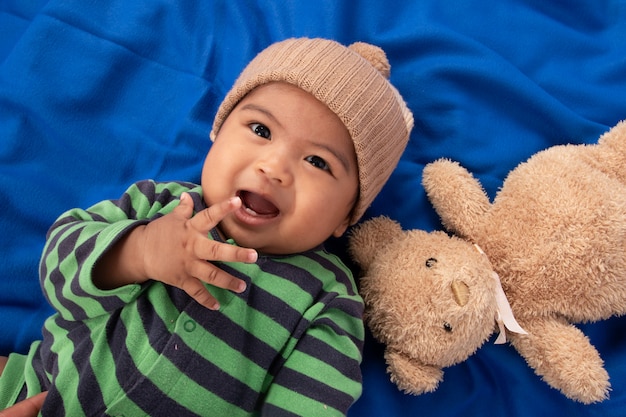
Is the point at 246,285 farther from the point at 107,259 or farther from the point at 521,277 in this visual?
the point at 521,277

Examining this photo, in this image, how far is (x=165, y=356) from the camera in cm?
93

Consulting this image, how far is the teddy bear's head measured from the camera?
1008mm

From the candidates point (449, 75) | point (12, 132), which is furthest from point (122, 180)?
point (449, 75)

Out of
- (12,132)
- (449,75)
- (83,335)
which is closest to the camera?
(83,335)

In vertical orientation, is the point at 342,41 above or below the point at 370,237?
above

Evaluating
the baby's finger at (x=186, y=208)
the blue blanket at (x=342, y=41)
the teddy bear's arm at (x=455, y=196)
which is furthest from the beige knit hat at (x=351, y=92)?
the baby's finger at (x=186, y=208)

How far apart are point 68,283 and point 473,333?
0.74 metres

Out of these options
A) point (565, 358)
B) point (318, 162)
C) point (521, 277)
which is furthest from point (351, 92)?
point (565, 358)

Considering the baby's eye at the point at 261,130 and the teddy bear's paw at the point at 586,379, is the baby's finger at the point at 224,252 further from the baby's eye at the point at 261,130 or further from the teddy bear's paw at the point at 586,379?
the teddy bear's paw at the point at 586,379

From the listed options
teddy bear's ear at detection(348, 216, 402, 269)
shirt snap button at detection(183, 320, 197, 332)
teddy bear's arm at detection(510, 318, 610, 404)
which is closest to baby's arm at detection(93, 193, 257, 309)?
shirt snap button at detection(183, 320, 197, 332)

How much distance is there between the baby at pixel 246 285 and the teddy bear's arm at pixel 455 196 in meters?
0.19

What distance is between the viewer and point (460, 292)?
101 cm

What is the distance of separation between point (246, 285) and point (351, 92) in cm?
42

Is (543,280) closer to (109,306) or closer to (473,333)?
(473,333)
